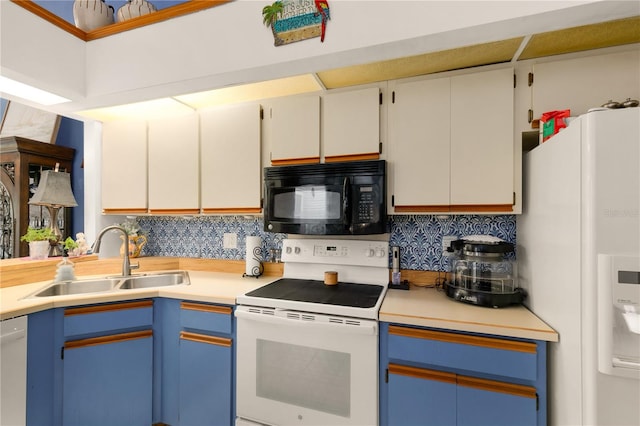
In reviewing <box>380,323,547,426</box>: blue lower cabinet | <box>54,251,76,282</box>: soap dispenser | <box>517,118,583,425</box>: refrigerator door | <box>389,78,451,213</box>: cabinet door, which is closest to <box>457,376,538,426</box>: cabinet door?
<box>380,323,547,426</box>: blue lower cabinet

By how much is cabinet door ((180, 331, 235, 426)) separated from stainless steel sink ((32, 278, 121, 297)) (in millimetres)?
794

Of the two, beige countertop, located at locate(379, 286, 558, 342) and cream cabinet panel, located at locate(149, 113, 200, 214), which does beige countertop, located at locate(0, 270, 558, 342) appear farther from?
cream cabinet panel, located at locate(149, 113, 200, 214)

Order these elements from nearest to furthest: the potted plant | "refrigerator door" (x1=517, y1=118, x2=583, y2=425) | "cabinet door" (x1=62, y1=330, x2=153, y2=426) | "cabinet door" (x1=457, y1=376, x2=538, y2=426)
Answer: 1. "refrigerator door" (x1=517, y1=118, x2=583, y2=425)
2. "cabinet door" (x1=457, y1=376, x2=538, y2=426)
3. "cabinet door" (x1=62, y1=330, x2=153, y2=426)
4. the potted plant

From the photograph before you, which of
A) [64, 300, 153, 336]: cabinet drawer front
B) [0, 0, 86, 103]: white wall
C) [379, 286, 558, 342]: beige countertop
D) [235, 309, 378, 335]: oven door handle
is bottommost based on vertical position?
[64, 300, 153, 336]: cabinet drawer front

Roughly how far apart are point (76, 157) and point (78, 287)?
7.22 feet

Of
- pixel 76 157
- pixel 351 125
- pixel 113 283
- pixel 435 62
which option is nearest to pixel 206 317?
pixel 113 283

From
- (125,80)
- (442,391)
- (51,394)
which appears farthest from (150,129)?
(442,391)

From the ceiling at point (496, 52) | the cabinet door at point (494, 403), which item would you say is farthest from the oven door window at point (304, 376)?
the ceiling at point (496, 52)

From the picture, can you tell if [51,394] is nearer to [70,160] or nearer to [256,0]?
[256,0]

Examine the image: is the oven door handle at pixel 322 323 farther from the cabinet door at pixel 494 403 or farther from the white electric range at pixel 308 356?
the cabinet door at pixel 494 403

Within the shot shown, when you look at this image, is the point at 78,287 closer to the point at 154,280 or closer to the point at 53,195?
the point at 154,280

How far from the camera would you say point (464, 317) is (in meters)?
1.27

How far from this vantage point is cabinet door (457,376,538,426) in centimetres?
115

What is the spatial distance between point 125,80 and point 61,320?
4.99ft
